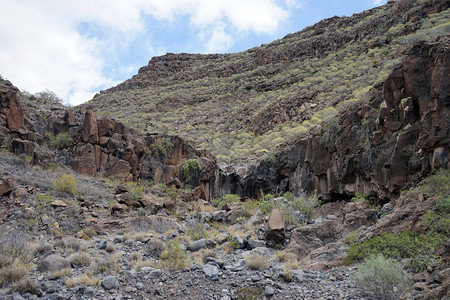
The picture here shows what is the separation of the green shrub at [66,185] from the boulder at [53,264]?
675 cm

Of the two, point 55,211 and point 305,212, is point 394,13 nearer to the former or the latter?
point 305,212

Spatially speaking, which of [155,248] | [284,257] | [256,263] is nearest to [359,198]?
[284,257]

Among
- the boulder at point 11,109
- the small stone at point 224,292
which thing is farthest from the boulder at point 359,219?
the boulder at point 11,109

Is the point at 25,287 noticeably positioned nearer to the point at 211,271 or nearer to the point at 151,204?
the point at 211,271

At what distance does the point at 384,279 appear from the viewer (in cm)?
503

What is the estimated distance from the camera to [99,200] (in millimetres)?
13500

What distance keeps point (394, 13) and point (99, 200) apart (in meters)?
50.4

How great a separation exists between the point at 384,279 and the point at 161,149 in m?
17.3

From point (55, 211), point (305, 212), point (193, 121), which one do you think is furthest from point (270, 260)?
point (193, 121)

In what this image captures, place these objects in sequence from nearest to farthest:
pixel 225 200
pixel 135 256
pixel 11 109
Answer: pixel 135 256
pixel 11 109
pixel 225 200

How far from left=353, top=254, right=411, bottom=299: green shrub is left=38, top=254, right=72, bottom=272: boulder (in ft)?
21.1

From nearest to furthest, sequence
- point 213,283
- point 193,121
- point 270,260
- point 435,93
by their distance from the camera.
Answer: point 213,283
point 270,260
point 435,93
point 193,121

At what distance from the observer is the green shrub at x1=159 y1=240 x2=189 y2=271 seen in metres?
7.16

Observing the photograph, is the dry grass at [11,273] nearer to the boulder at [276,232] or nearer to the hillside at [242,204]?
the hillside at [242,204]
